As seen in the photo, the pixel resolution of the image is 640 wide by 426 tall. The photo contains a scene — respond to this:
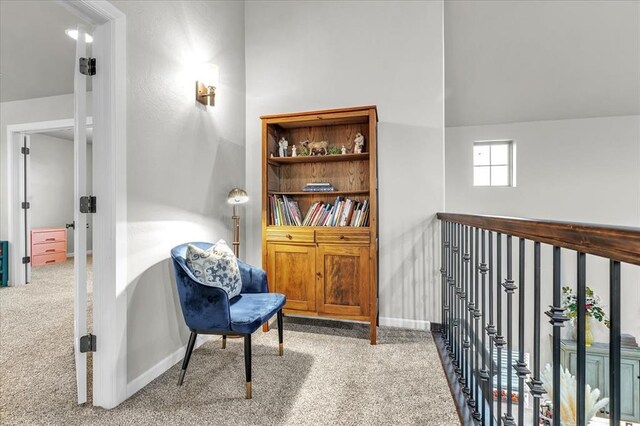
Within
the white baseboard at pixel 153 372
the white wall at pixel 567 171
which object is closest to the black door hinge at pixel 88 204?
the white baseboard at pixel 153 372

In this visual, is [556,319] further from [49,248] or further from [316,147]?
[49,248]

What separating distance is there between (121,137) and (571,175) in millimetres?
5185

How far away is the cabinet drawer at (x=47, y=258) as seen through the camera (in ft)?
17.5

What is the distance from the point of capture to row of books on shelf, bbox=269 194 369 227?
2.65m

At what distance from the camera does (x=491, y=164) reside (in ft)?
15.1

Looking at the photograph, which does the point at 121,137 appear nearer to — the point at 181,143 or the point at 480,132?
the point at 181,143

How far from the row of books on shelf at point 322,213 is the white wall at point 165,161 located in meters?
0.49

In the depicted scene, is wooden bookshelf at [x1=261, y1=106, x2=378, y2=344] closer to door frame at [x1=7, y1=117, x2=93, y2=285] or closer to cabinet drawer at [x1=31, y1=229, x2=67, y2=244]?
door frame at [x1=7, y1=117, x2=93, y2=285]

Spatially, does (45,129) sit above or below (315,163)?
above

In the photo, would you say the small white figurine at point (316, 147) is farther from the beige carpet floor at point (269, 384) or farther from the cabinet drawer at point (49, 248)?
the cabinet drawer at point (49, 248)

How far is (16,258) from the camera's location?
4.17 meters

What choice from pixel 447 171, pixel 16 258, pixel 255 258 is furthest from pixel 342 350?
pixel 16 258

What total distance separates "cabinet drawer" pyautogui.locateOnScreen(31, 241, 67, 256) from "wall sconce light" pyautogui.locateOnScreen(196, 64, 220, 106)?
16.7 feet

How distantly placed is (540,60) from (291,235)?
3.71 meters
